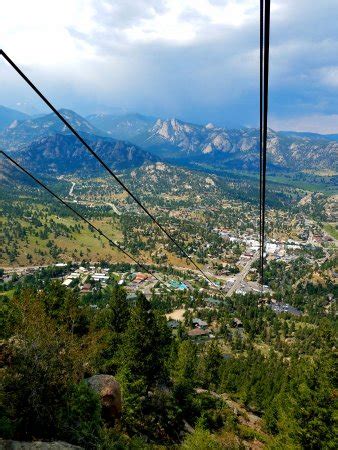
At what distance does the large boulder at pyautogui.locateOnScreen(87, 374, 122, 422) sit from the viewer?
654 inches

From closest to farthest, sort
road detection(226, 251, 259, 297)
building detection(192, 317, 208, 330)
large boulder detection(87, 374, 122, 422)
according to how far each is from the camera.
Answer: large boulder detection(87, 374, 122, 422) → building detection(192, 317, 208, 330) → road detection(226, 251, 259, 297)

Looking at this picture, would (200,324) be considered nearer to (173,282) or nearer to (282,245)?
(173,282)

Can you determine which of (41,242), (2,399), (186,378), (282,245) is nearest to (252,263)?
(282,245)

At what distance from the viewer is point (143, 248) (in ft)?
454

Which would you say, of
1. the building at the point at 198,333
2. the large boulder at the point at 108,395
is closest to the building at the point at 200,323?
the building at the point at 198,333

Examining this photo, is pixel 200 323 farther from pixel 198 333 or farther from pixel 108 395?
pixel 108 395

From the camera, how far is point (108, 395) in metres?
16.7

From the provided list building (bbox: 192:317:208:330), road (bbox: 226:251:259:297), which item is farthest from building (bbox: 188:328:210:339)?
road (bbox: 226:251:259:297)

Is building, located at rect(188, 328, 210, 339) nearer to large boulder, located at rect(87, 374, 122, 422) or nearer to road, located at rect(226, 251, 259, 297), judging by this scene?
road, located at rect(226, 251, 259, 297)

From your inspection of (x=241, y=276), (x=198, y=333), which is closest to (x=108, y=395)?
(x=198, y=333)

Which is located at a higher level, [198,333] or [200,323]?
[200,323]

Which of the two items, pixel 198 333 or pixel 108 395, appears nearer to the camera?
pixel 108 395

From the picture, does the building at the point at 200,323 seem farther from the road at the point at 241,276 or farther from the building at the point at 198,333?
the road at the point at 241,276

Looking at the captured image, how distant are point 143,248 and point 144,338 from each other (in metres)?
116
